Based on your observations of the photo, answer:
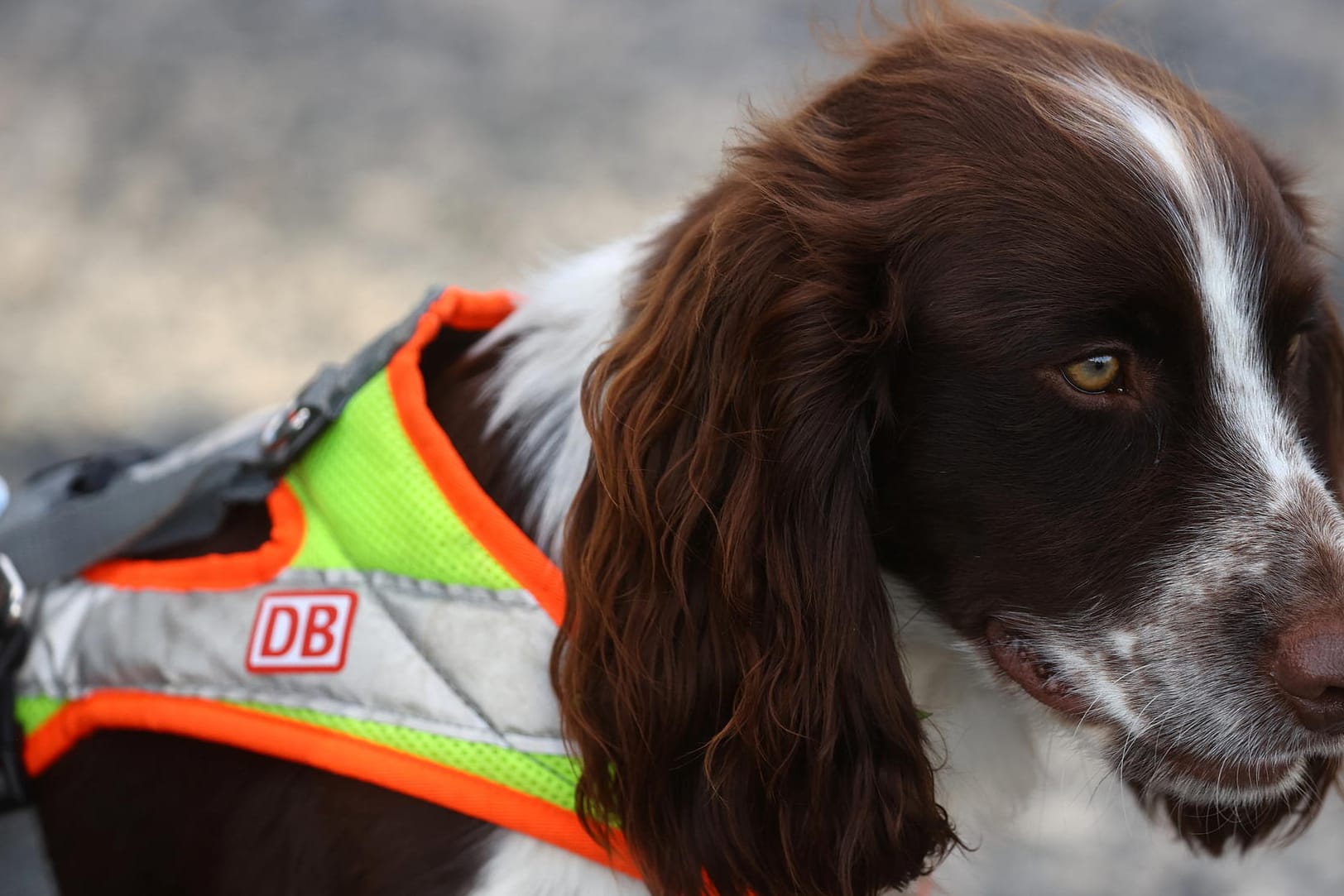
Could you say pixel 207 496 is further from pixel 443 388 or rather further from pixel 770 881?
pixel 770 881

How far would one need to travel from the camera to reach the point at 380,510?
6.30 ft

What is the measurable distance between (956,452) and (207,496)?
110 centimetres

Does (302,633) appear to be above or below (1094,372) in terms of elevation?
below

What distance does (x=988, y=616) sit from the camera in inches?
71.9

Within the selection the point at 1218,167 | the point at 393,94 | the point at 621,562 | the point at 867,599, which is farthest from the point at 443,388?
the point at 393,94

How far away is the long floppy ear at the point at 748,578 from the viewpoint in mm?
1763

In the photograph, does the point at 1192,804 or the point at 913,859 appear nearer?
the point at 913,859

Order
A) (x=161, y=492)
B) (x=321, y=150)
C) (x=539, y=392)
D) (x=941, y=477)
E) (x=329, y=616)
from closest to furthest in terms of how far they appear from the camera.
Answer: (x=941, y=477), (x=329, y=616), (x=539, y=392), (x=161, y=492), (x=321, y=150)

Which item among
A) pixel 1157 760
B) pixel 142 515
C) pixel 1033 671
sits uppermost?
pixel 142 515

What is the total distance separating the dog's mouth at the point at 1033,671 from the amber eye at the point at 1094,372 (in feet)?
1.11

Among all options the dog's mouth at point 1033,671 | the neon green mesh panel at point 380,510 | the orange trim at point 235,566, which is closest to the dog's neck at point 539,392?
the neon green mesh panel at point 380,510

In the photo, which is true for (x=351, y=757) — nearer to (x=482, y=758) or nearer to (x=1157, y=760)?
(x=482, y=758)

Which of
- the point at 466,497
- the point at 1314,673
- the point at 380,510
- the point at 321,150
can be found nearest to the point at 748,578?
the point at 466,497

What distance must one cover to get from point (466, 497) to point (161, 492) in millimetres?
541
